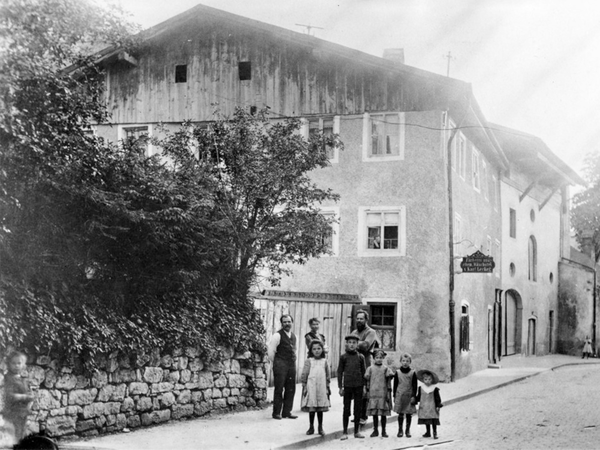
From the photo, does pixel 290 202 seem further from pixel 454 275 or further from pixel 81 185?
pixel 454 275

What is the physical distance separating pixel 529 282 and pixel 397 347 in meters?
16.3

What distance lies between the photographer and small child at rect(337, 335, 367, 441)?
1142cm

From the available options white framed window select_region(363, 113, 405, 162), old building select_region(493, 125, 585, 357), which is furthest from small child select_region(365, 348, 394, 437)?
old building select_region(493, 125, 585, 357)

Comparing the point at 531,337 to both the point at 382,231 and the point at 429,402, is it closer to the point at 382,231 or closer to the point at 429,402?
the point at 382,231

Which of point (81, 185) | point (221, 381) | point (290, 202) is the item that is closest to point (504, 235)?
point (290, 202)

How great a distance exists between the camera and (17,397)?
27.8 ft

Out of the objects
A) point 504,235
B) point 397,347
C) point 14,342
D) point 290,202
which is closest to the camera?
point 14,342

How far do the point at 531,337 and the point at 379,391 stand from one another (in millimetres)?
26839

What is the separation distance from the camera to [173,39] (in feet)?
78.0

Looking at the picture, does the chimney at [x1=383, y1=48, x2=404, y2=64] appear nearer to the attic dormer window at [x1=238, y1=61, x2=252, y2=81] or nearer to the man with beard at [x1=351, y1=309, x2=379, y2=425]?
the attic dormer window at [x1=238, y1=61, x2=252, y2=81]

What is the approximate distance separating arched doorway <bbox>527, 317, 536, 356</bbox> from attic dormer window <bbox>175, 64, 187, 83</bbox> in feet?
67.0

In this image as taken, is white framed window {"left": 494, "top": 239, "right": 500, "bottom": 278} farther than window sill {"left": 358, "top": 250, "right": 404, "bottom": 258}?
Yes

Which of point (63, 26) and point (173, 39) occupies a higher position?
point (173, 39)

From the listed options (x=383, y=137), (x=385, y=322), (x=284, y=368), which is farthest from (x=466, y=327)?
(x=284, y=368)
